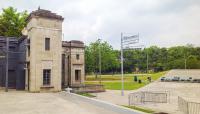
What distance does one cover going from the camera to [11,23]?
161 ft

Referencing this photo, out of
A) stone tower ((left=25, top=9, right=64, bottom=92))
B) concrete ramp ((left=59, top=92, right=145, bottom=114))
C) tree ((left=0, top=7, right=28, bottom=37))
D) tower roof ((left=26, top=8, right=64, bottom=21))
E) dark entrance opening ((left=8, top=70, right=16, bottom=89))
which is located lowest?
concrete ramp ((left=59, top=92, right=145, bottom=114))

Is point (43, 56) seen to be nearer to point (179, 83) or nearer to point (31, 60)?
point (31, 60)

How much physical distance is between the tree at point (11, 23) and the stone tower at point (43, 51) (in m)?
17.8

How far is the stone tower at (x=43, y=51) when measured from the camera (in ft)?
98.2

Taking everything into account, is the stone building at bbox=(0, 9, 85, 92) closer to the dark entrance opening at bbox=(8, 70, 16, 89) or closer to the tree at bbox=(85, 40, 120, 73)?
the dark entrance opening at bbox=(8, 70, 16, 89)

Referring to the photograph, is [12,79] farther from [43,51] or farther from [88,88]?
[88,88]

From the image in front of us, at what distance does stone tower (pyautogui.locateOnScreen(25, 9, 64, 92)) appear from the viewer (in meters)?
29.9

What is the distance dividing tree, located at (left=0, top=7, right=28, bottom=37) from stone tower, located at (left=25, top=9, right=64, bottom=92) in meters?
17.8

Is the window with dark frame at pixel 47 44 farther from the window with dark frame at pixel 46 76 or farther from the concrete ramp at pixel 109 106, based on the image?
the concrete ramp at pixel 109 106

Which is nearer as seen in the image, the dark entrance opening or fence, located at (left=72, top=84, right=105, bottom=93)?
fence, located at (left=72, top=84, right=105, bottom=93)

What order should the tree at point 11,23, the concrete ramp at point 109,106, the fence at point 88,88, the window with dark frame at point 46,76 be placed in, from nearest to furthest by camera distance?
the concrete ramp at point 109,106
the window with dark frame at point 46,76
the fence at point 88,88
the tree at point 11,23

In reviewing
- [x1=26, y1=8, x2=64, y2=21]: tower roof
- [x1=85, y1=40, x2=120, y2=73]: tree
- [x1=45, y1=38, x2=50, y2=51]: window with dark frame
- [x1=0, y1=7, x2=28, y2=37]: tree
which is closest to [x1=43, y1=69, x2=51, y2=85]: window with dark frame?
[x1=45, y1=38, x2=50, y2=51]: window with dark frame

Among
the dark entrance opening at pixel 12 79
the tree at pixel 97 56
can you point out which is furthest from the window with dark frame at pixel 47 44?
the tree at pixel 97 56

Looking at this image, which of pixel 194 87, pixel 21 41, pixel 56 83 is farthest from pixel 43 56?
pixel 194 87
